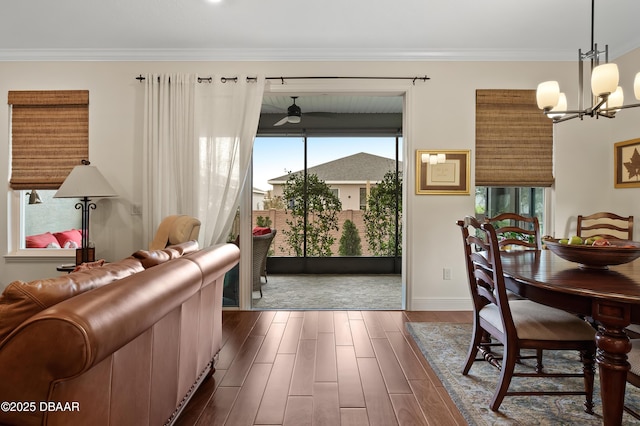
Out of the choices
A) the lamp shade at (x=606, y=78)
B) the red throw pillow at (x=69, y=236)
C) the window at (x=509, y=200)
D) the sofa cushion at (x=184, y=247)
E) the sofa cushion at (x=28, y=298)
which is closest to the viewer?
the sofa cushion at (x=28, y=298)

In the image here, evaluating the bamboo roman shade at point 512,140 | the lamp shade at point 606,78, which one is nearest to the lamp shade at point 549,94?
the lamp shade at point 606,78

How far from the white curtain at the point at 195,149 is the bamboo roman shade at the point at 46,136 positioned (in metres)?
0.77

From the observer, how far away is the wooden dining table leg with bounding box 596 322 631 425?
1.52m

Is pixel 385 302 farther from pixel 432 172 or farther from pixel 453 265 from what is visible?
pixel 432 172

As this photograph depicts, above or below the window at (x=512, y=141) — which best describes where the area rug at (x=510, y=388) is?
below

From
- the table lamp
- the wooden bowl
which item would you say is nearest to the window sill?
the table lamp

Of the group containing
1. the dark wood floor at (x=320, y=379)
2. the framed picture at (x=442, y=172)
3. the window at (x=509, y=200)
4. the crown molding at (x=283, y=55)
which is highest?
the crown molding at (x=283, y=55)

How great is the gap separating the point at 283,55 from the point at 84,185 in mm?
2271

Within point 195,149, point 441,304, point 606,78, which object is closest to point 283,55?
point 195,149

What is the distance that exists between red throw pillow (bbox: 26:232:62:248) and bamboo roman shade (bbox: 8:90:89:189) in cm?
52

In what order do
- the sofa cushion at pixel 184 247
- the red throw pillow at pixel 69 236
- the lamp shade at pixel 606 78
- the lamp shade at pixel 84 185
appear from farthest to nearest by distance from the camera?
the red throw pillow at pixel 69 236 < the lamp shade at pixel 84 185 < the sofa cushion at pixel 184 247 < the lamp shade at pixel 606 78

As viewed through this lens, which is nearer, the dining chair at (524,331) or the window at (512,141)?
the dining chair at (524,331)

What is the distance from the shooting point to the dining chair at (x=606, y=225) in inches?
136

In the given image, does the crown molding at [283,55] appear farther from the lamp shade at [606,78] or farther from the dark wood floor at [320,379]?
the dark wood floor at [320,379]
